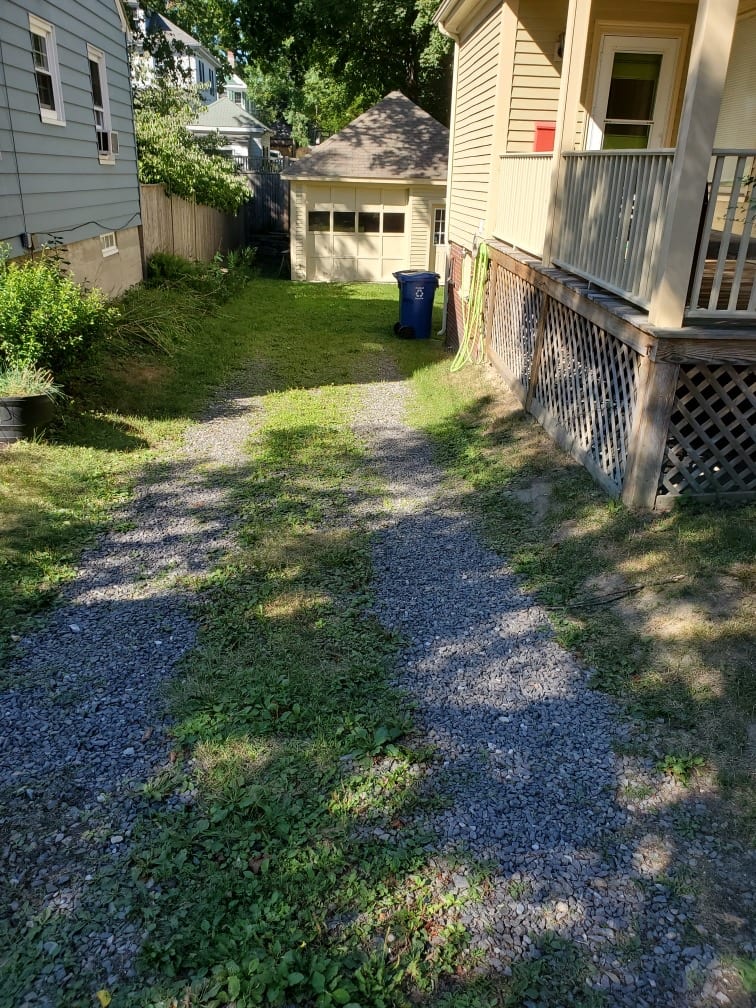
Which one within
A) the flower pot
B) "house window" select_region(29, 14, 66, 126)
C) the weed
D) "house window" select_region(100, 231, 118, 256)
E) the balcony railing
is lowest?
the weed

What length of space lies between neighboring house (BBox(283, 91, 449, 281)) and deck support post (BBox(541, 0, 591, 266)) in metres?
12.1

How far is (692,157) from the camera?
172 inches

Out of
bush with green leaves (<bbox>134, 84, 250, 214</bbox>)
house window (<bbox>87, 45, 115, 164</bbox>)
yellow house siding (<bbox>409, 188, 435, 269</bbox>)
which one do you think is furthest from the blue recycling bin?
yellow house siding (<bbox>409, 188, 435, 269</bbox>)

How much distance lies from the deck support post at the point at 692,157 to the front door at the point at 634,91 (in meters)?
4.88

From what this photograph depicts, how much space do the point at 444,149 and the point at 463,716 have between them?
18.9 metres

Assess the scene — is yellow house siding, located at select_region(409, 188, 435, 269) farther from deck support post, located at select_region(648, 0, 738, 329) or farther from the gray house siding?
deck support post, located at select_region(648, 0, 738, 329)

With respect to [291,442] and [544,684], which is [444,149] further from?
[544,684]

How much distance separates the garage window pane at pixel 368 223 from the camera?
19.4m

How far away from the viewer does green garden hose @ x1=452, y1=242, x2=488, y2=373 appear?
9.54 metres

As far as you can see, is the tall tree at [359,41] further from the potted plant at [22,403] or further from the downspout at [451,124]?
the potted plant at [22,403]

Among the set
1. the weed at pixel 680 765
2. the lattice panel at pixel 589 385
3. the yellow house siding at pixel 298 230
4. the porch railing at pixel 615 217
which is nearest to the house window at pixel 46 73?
the porch railing at pixel 615 217

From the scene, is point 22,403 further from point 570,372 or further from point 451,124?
point 451,124

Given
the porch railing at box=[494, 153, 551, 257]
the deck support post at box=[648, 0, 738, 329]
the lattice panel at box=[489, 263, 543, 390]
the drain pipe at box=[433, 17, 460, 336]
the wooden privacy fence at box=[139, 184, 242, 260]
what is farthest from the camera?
the wooden privacy fence at box=[139, 184, 242, 260]

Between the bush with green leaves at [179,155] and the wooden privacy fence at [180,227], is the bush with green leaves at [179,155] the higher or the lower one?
the higher one
